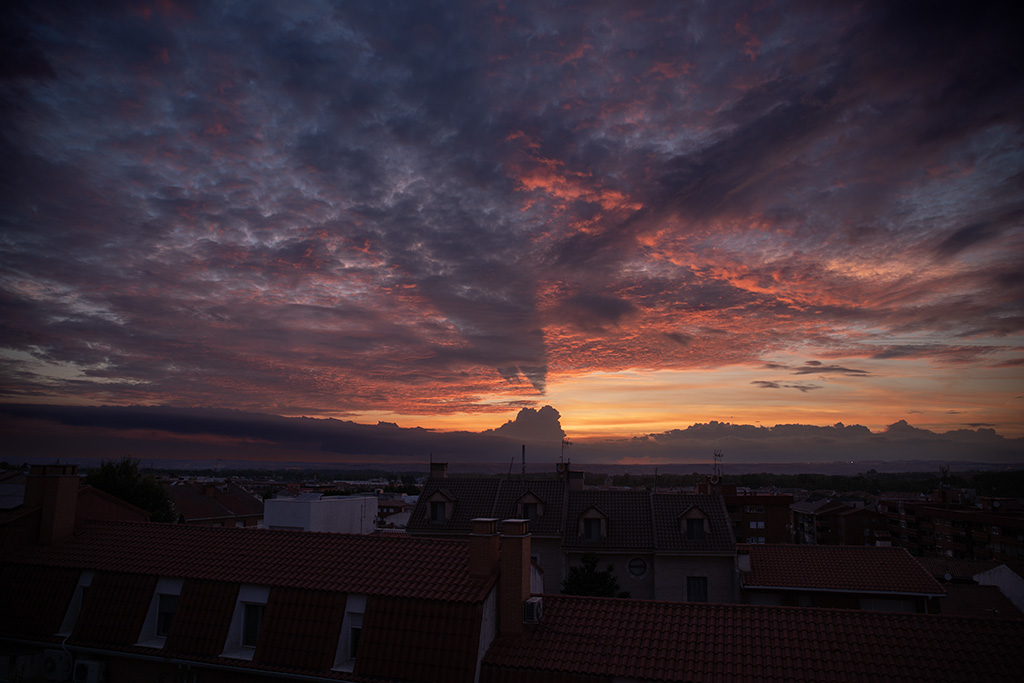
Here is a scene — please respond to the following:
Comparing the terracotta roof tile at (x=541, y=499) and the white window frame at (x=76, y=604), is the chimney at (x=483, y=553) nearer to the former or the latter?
the white window frame at (x=76, y=604)

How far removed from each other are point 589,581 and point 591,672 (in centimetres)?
1706

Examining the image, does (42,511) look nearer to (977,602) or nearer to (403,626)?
(403,626)

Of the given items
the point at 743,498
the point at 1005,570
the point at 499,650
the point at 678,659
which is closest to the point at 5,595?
Result: the point at 499,650

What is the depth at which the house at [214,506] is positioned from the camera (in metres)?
69.2

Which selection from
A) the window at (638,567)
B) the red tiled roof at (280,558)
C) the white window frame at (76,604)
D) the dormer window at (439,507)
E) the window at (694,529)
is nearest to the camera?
the red tiled roof at (280,558)

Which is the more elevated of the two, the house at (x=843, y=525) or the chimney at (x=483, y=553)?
the chimney at (x=483, y=553)

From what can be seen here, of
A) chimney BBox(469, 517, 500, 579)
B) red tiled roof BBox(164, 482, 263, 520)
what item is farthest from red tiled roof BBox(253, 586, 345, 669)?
red tiled roof BBox(164, 482, 263, 520)

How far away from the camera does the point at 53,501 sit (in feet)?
70.6

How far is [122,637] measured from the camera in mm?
17828

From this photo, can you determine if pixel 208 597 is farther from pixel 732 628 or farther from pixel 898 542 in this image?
pixel 898 542

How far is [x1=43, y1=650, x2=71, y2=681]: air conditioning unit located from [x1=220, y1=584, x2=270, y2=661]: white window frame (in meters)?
4.91

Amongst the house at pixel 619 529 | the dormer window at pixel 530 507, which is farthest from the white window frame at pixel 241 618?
the dormer window at pixel 530 507

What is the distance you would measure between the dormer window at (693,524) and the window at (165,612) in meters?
28.5

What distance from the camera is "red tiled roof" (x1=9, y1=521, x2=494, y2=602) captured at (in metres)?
17.2
